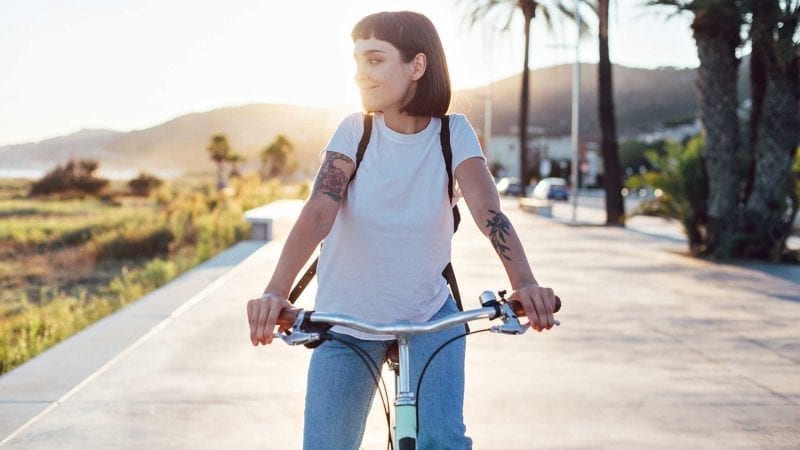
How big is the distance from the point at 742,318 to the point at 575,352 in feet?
8.40

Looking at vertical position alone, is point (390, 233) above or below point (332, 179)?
below

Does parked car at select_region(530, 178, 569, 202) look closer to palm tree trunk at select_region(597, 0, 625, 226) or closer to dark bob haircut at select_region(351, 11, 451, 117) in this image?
palm tree trunk at select_region(597, 0, 625, 226)

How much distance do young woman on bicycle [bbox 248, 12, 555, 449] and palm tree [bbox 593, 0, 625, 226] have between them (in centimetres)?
2421

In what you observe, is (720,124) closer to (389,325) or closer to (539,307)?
(539,307)

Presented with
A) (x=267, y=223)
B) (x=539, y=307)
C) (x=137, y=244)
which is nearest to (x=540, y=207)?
(x=137, y=244)

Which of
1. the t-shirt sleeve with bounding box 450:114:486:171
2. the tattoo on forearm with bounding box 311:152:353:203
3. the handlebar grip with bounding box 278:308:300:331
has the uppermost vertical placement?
the t-shirt sleeve with bounding box 450:114:486:171

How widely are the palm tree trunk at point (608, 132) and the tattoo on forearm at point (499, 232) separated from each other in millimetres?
24142

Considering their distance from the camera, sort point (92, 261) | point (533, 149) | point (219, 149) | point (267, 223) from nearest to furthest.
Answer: point (267, 223), point (92, 261), point (219, 149), point (533, 149)

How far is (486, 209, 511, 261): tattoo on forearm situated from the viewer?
295cm

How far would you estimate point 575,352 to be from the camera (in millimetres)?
8102

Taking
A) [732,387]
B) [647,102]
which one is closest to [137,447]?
[732,387]

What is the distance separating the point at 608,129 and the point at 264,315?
85.6ft

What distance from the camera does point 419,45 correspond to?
3.00 metres

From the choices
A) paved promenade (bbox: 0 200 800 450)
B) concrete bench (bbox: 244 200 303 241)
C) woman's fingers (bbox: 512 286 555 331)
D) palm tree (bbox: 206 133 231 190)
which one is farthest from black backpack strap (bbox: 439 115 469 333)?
palm tree (bbox: 206 133 231 190)
